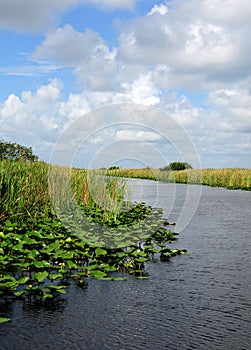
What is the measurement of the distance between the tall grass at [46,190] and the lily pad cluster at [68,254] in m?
0.37

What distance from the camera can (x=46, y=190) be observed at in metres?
9.23

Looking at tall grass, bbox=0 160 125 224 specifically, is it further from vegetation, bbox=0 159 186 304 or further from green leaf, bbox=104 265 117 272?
green leaf, bbox=104 265 117 272

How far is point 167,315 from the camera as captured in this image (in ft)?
13.8

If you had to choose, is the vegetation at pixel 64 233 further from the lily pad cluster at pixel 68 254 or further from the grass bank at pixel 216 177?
→ the grass bank at pixel 216 177

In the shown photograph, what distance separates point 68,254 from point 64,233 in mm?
2051

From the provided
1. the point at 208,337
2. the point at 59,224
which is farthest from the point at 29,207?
the point at 208,337

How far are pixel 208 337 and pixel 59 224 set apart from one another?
4584 millimetres

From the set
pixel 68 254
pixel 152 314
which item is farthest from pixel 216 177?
pixel 152 314

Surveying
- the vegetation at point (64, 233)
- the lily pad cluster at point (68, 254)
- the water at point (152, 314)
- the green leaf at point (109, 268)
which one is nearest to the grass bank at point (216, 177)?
the vegetation at point (64, 233)

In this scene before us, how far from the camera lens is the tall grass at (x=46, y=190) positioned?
25.1 ft

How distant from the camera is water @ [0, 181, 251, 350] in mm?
3613

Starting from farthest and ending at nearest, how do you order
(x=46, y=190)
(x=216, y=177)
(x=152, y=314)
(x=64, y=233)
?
(x=216, y=177) < (x=46, y=190) < (x=64, y=233) < (x=152, y=314)

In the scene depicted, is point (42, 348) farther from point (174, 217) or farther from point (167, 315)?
point (174, 217)

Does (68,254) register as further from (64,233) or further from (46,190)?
(46,190)
